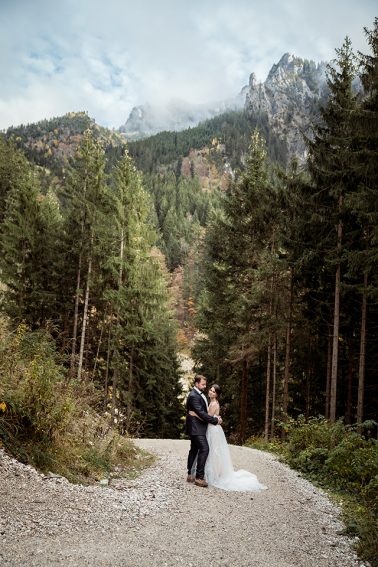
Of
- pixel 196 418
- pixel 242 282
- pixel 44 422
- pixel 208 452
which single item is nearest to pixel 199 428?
pixel 196 418

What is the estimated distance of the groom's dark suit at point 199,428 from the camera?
8.41 m

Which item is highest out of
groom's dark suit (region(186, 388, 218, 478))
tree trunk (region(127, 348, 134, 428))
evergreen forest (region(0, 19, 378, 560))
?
evergreen forest (region(0, 19, 378, 560))

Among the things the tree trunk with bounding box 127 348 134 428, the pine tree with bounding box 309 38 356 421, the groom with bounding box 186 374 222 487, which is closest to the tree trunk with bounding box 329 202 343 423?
the pine tree with bounding box 309 38 356 421

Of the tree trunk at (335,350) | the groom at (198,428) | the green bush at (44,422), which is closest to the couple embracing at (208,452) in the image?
the groom at (198,428)

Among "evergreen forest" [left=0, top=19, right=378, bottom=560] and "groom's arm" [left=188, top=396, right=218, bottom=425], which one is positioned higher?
"evergreen forest" [left=0, top=19, right=378, bottom=560]

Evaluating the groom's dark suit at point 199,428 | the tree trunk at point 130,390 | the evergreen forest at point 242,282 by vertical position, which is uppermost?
the evergreen forest at point 242,282

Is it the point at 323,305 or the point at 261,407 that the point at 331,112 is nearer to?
the point at 323,305

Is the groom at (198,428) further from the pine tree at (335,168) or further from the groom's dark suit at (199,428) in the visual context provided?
the pine tree at (335,168)

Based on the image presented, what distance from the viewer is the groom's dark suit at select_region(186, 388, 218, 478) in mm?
8414

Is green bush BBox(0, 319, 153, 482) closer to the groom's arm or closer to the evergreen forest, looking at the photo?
the groom's arm

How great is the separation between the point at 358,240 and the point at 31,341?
11570mm

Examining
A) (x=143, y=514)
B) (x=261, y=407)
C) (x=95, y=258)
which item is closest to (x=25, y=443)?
(x=143, y=514)

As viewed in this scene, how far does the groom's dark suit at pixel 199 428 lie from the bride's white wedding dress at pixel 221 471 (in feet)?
0.67

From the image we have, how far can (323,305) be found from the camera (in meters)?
18.8
